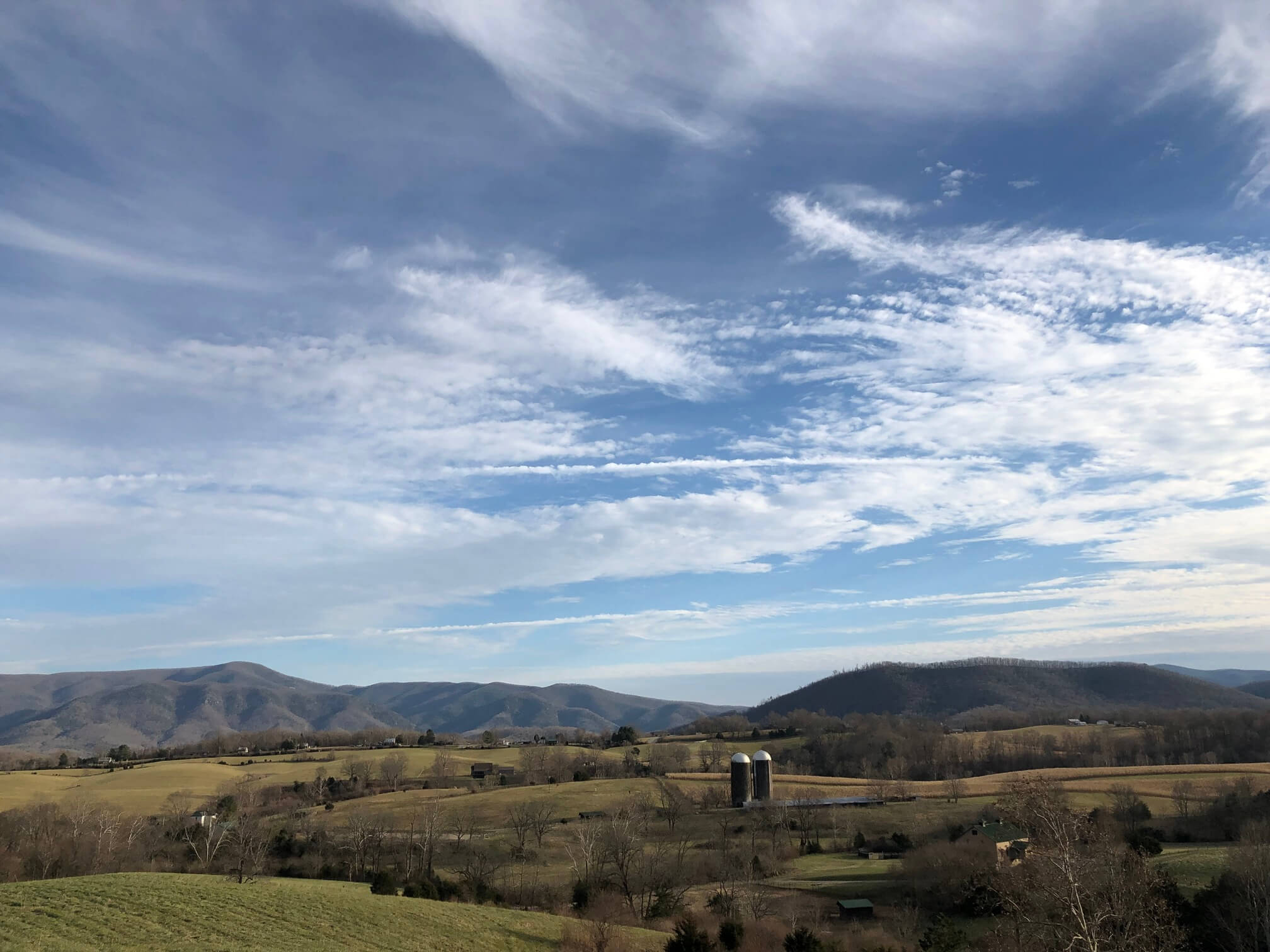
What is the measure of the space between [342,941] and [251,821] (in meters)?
56.6

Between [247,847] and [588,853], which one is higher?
[588,853]

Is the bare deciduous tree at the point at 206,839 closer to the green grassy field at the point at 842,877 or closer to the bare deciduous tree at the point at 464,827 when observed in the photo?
the bare deciduous tree at the point at 464,827

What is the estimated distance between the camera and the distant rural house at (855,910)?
2370 inches

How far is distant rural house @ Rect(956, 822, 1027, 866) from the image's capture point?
62.6 metres

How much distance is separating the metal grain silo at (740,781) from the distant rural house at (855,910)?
5748cm

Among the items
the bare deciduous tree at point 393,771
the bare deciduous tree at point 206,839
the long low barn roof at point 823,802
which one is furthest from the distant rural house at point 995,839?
the bare deciduous tree at point 393,771

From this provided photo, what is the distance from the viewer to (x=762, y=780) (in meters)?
120

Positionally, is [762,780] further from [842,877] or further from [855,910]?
[855,910]

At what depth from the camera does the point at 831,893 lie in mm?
66188

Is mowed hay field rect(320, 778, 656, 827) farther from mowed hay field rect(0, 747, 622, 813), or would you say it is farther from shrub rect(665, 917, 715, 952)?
shrub rect(665, 917, 715, 952)

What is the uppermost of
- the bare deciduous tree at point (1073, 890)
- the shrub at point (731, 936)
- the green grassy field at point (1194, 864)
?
the bare deciduous tree at point (1073, 890)

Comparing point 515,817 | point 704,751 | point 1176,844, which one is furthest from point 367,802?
point 1176,844

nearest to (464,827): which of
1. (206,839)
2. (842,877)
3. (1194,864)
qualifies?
(206,839)

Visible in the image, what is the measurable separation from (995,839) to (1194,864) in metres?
13.6
